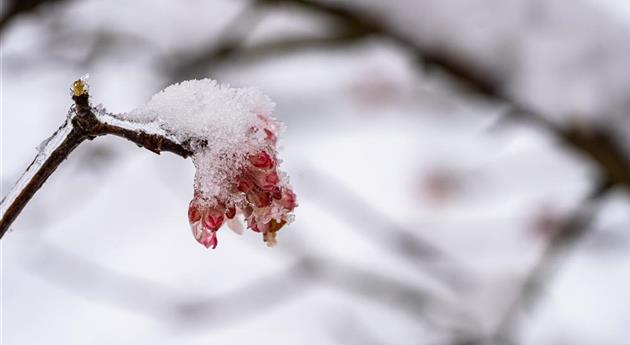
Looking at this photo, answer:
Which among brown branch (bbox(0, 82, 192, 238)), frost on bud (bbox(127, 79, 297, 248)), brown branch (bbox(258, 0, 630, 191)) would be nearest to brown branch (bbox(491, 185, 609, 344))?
brown branch (bbox(258, 0, 630, 191))

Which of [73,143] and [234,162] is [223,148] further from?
[73,143]

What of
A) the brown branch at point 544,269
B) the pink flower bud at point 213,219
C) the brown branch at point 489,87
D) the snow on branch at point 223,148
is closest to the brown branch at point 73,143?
the snow on branch at point 223,148

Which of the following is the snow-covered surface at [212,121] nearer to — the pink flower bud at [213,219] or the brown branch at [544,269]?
the pink flower bud at [213,219]

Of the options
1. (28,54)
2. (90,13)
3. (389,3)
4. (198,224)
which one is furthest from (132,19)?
(198,224)

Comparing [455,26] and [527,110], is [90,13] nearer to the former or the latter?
[455,26]

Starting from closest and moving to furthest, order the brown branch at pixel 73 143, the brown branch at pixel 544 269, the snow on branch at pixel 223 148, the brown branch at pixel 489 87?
the brown branch at pixel 73 143 → the snow on branch at pixel 223 148 → the brown branch at pixel 489 87 → the brown branch at pixel 544 269

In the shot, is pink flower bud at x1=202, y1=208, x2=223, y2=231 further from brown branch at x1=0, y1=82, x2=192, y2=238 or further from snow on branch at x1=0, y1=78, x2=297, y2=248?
brown branch at x1=0, y1=82, x2=192, y2=238
